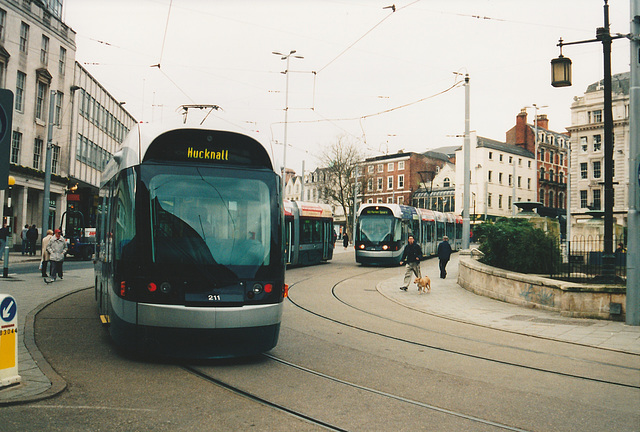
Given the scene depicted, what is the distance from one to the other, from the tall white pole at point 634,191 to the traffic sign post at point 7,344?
36.2ft

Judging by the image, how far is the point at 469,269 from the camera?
18.3 meters

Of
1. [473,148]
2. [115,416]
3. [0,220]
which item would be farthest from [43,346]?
[473,148]

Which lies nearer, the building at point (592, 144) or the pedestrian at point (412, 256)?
the pedestrian at point (412, 256)

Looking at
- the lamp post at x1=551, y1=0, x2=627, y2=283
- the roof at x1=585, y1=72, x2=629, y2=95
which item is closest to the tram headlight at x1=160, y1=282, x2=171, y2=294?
the lamp post at x1=551, y1=0, x2=627, y2=283

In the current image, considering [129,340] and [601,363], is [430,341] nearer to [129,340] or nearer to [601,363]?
[601,363]

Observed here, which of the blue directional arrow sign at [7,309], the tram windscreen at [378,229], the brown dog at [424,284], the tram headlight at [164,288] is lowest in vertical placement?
the brown dog at [424,284]

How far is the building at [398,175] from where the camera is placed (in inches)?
3029

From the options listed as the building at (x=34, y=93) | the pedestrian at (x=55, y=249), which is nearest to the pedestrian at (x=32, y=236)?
the building at (x=34, y=93)

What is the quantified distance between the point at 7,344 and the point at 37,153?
118 feet

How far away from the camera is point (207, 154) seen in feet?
23.1

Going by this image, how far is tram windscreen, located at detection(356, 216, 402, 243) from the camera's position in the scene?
27.4m

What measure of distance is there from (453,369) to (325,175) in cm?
5833

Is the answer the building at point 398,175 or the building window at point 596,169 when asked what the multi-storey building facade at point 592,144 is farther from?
the building at point 398,175

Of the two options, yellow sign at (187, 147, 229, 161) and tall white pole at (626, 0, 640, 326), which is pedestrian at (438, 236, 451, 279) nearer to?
tall white pole at (626, 0, 640, 326)
